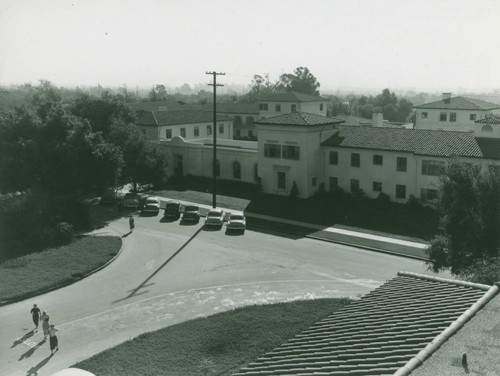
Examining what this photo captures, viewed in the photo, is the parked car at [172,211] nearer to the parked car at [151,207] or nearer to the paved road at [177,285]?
the parked car at [151,207]

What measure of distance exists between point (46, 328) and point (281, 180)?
3199 centimetres

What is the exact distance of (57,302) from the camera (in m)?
26.8

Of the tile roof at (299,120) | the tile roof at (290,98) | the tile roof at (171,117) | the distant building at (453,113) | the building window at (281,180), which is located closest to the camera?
the tile roof at (299,120)

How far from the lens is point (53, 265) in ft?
104

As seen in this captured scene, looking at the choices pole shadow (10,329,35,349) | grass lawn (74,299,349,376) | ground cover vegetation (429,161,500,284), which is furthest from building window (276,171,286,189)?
pole shadow (10,329,35,349)

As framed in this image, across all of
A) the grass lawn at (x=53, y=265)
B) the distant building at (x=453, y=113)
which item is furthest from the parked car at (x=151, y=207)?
the distant building at (x=453, y=113)

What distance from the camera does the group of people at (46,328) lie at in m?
21.5

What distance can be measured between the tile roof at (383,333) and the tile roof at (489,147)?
1154 inches

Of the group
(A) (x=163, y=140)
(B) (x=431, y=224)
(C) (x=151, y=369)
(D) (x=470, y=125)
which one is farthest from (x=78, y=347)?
(D) (x=470, y=125)

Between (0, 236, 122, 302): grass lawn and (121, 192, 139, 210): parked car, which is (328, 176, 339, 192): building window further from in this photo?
(0, 236, 122, 302): grass lawn

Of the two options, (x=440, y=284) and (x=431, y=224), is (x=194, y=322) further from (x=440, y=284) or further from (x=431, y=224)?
(x=431, y=224)

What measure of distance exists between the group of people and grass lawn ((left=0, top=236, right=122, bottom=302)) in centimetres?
344

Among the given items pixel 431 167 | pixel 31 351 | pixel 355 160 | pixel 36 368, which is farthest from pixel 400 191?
pixel 36 368

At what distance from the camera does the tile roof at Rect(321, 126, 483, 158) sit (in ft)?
142
